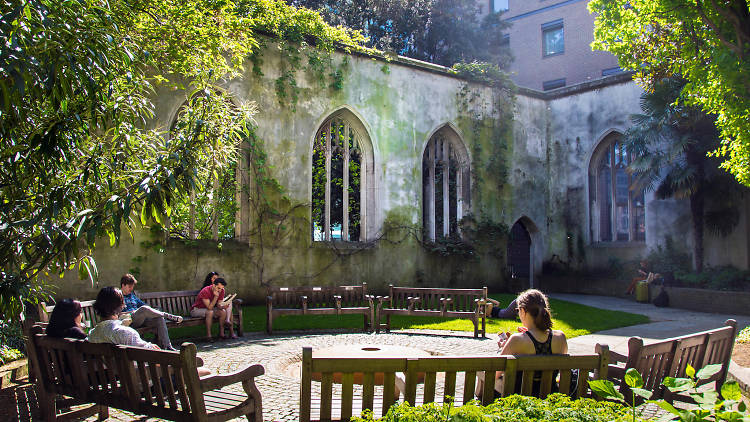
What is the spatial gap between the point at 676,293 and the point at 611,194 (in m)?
4.69

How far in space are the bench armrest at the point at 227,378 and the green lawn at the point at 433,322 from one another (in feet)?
17.5

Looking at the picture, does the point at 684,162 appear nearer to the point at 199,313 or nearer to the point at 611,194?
the point at 611,194

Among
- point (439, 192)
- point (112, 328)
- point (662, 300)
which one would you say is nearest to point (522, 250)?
point (439, 192)

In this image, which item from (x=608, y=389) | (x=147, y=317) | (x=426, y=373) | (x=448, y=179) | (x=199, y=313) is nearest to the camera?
(x=608, y=389)

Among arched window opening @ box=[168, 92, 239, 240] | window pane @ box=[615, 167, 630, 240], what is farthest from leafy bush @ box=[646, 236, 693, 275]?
arched window opening @ box=[168, 92, 239, 240]

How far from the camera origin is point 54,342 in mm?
4434

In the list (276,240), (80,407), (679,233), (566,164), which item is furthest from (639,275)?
(80,407)

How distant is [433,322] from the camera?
10.8m

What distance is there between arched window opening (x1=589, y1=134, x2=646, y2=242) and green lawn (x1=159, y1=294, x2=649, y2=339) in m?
6.37

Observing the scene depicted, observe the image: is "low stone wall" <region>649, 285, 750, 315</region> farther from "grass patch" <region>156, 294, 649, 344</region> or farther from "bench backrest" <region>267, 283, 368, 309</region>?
"bench backrest" <region>267, 283, 368, 309</region>

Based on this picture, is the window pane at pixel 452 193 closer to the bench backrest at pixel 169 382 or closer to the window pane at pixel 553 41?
the bench backrest at pixel 169 382

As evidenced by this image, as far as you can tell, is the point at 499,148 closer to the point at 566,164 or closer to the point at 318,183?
the point at 566,164

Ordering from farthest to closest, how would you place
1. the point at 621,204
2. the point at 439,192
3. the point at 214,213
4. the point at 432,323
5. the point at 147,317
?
the point at 621,204, the point at 439,192, the point at 214,213, the point at 432,323, the point at 147,317

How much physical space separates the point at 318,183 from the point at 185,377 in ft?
39.8
